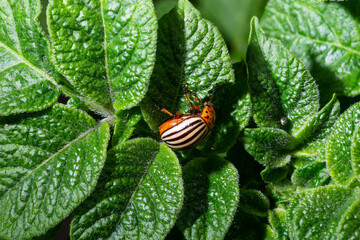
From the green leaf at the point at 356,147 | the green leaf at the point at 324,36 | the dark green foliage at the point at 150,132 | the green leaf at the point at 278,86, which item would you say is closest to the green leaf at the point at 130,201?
the dark green foliage at the point at 150,132

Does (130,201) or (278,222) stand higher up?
(130,201)

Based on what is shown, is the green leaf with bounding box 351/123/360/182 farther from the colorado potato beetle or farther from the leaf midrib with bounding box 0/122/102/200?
the leaf midrib with bounding box 0/122/102/200

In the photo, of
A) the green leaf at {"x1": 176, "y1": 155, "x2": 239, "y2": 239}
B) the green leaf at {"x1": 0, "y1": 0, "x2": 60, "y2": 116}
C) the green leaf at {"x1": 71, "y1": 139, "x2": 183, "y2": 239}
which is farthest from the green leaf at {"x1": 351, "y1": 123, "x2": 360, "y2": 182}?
the green leaf at {"x1": 0, "y1": 0, "x2": 60, "y2": 116}

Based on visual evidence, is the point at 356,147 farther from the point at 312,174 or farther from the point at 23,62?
the point at 23,62

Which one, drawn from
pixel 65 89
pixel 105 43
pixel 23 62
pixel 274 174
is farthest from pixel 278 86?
pixel 23 62

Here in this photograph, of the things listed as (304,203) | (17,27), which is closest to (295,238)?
(304,203)

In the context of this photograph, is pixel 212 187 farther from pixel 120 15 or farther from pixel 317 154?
pixel 120 15
